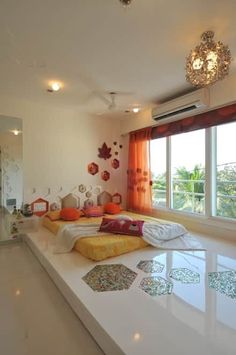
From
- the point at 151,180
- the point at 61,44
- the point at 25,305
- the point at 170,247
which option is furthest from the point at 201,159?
the point at 25,305

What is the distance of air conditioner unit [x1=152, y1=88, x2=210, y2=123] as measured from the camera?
316 centimetres

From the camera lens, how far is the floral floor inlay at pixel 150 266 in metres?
2.29

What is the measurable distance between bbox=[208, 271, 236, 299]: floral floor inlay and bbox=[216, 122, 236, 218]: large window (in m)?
1.29

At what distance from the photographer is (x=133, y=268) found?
7.67 feet

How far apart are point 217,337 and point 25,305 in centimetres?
151

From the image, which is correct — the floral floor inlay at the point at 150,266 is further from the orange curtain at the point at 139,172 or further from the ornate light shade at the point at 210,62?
the orange curtain at the point at 139,172

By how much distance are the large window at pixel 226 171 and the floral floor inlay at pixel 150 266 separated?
1.51 meters

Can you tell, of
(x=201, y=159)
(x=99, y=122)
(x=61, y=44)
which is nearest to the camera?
(x=61, y=44)

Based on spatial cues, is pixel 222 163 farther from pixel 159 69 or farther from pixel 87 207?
pixel 87 207

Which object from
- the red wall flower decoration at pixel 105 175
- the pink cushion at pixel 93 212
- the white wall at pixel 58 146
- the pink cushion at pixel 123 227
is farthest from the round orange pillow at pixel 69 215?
the red wall flower decoration at pixel 105 175

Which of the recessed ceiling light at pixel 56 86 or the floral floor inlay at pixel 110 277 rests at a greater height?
the recessed ceiling light at pixel 56 86

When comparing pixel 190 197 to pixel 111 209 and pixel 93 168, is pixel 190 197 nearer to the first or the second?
pixel 111 209

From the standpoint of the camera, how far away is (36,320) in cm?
179

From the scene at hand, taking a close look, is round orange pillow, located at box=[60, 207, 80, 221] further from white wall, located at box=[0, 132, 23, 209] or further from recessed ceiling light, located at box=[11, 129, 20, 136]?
recessed ceiling light, located at box=[11, 129, 20, 136]
